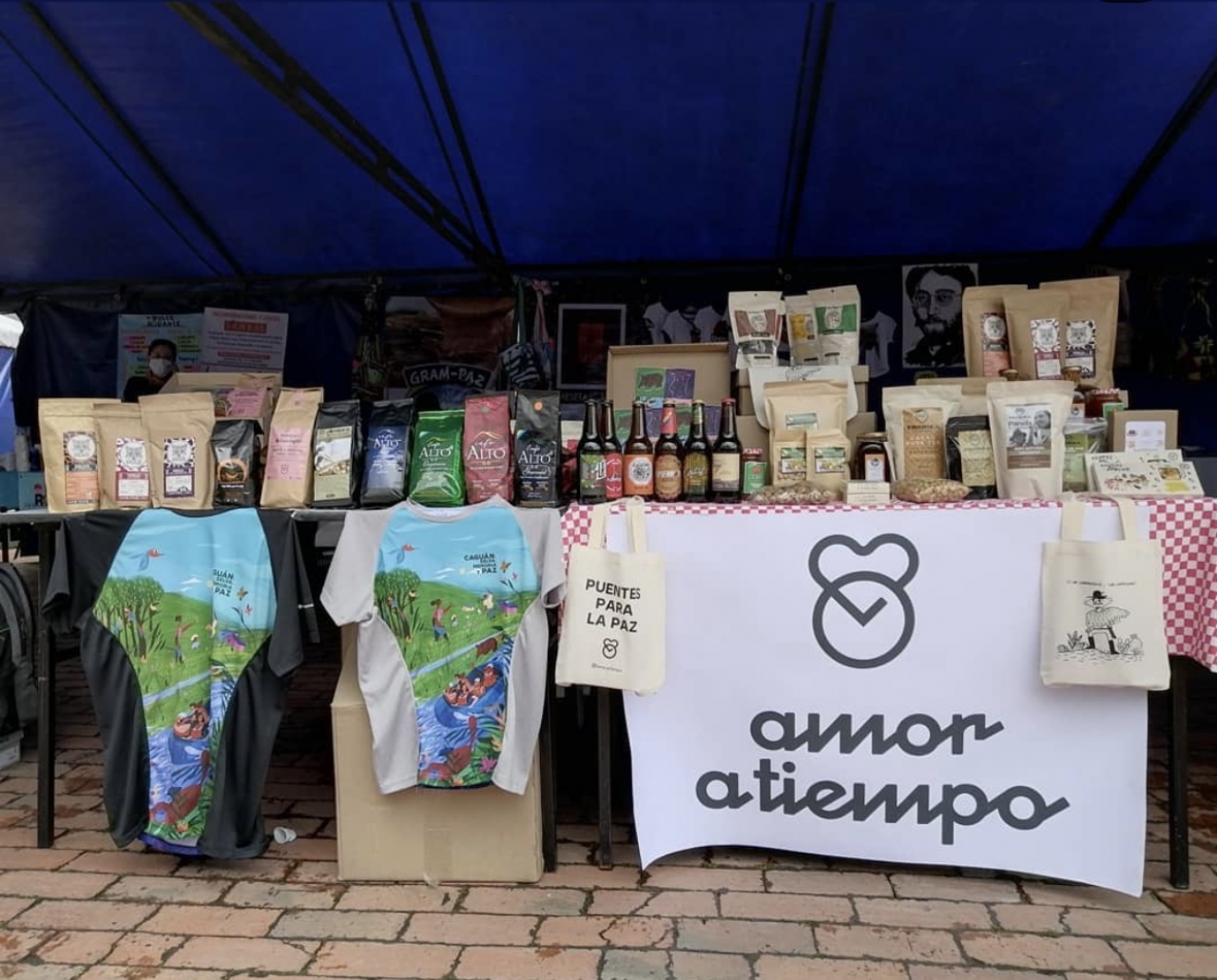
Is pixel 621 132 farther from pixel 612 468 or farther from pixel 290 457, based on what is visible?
pixel 290 457

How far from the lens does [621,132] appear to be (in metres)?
3.72

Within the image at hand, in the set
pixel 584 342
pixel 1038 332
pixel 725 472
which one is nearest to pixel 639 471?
pixel 725 472

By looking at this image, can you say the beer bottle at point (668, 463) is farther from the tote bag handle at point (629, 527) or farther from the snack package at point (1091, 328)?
the snack package at point (1091, 328)

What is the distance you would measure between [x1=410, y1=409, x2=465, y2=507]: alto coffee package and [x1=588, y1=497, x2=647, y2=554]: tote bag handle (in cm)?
50

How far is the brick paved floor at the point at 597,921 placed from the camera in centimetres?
211

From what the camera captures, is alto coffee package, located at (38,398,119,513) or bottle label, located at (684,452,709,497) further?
alto coffee package, located at (38,398,119,513)

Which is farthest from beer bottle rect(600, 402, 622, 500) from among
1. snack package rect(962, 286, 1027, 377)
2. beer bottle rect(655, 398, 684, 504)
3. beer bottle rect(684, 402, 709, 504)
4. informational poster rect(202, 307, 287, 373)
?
informational poster rect(202, 307, 287, 373)

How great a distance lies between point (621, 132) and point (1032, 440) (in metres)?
2.28

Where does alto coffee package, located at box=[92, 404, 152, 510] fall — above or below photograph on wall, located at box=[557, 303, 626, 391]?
below

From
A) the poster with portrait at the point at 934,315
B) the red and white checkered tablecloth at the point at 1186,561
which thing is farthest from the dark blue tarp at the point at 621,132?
the red and white checkered tablecloth at the point at 1186,561

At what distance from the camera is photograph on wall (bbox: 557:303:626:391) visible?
17.5ft

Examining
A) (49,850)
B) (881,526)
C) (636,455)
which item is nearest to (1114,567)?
Result: (881,526)

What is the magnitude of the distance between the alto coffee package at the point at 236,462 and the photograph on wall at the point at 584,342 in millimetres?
2702

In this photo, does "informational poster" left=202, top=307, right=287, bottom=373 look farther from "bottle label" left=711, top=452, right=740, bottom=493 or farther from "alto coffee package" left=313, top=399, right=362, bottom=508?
"bottle label" left=711, top=452, right=740, bottom=493
